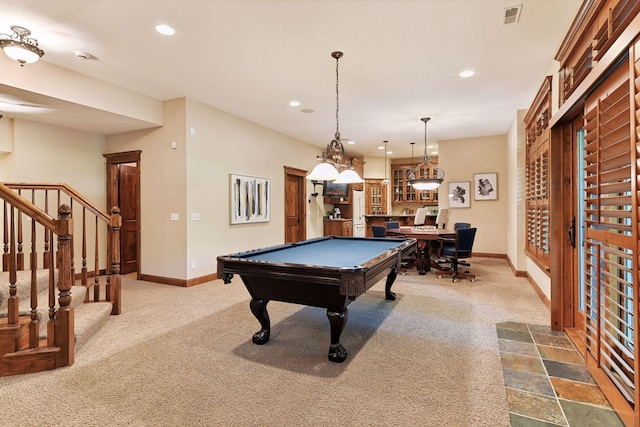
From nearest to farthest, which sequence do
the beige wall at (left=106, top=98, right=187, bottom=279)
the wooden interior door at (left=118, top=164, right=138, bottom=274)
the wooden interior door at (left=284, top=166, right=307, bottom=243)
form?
the beige wall at (left=106, top=98, right=187, bottom=279) → the wooden interior door at (left=118, top=164, right=138, bottom=274) → the wooden interior door at (left=284, top=166, right=307, bottom=243)

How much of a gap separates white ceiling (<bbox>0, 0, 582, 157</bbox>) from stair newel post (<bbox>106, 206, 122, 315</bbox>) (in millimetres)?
1797

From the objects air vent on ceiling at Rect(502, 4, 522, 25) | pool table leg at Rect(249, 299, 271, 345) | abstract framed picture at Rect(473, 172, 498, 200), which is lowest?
pool table leg at Rect(249, 299, 271, 345)

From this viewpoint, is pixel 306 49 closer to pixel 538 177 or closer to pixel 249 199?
pixel 249 199

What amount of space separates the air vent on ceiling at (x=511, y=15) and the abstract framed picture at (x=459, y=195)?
204 inches

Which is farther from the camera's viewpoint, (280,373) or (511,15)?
(511,15)

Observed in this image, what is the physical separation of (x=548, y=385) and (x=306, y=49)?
3.59 meters

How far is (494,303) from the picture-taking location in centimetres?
399

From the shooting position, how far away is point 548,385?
216 centimetres

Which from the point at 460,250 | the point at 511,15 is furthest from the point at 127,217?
the point at 511,15

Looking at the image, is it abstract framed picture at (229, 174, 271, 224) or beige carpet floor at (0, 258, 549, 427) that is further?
abstract framed picture at (229, 174, 271, 224)

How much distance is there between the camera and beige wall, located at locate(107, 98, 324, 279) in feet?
16.1

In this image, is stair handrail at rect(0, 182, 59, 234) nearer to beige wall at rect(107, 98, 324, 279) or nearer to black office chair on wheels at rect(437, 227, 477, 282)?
beige wall at rect(107, 98, 324, 279)

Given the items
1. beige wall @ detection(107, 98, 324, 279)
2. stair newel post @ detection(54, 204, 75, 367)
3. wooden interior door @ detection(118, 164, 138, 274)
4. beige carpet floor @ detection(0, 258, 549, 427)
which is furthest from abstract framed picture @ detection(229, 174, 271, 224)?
stair newel post @ detection(54, 204, 75, 367)

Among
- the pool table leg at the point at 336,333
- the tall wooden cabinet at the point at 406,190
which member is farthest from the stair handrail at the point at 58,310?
the tall wooden cabinet at the point at 406,190
